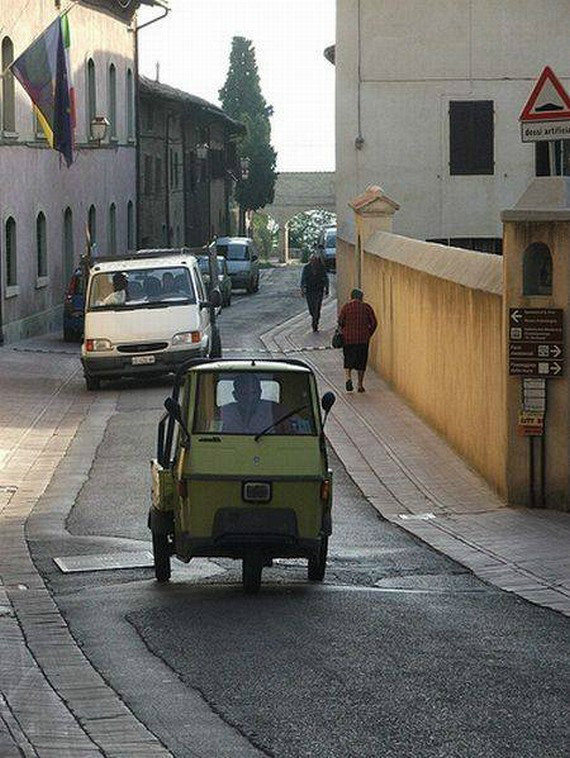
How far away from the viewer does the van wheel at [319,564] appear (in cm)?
1274

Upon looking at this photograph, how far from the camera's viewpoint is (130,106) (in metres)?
56.2

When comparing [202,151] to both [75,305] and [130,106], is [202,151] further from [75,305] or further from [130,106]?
[75,305]

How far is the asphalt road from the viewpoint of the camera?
8.36m

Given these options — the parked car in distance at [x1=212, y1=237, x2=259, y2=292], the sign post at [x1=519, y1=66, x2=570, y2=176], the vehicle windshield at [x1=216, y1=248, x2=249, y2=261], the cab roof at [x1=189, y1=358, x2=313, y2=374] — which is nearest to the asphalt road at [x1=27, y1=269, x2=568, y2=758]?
the cab roof at [x1=189, y1=358, x2=313, y2=374]

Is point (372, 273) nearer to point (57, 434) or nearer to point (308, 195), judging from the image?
point (57, 434)

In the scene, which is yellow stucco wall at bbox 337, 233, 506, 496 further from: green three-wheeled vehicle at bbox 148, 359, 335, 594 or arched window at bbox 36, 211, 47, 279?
arched window at bbox 36, 211, 47, 279

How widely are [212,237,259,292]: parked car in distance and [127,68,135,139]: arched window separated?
5.30 metres

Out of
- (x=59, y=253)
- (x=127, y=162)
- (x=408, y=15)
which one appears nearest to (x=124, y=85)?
(x=127, y=162)

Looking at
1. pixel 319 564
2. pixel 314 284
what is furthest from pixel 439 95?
pixel 319 564

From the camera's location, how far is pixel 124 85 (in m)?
54.6

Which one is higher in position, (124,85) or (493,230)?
(124,85)

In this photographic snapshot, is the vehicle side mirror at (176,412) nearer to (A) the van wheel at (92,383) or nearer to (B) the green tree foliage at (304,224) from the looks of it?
(A) the van wheel at (92,383)

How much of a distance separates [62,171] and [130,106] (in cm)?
1159

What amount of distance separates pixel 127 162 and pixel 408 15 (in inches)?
631
